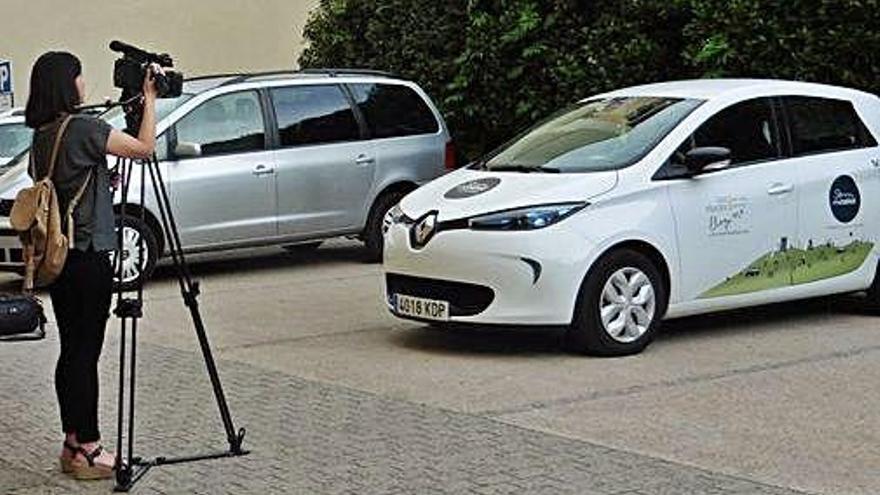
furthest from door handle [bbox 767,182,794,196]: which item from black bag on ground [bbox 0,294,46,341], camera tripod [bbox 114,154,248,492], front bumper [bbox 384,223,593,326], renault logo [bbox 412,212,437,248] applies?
black bag on ground [bbox 0,294,46,341]

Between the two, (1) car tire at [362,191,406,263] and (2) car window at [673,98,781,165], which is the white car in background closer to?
(1) car tire at [362,191,406,263]

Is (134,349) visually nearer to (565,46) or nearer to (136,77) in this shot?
(136,77)

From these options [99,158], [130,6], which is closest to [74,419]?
[99,158]

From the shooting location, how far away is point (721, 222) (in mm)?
9633

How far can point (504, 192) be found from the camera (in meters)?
9.44

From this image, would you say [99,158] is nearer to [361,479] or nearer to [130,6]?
[361,479]

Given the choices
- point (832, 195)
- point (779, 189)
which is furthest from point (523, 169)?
point (832, 195)

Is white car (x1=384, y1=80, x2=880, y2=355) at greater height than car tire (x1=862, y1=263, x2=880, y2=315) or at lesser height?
greater

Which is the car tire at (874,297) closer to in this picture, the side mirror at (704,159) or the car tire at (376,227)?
the side mirror at (704,159)

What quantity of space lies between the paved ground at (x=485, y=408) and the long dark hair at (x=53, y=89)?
1.56m

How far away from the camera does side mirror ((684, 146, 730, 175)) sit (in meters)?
9.52

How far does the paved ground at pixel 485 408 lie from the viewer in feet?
21.8

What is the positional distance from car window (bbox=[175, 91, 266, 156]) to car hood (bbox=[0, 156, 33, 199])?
1.27m

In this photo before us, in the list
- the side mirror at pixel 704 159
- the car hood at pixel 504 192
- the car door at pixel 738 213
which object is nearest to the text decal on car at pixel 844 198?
the car door at pixel 738 213
